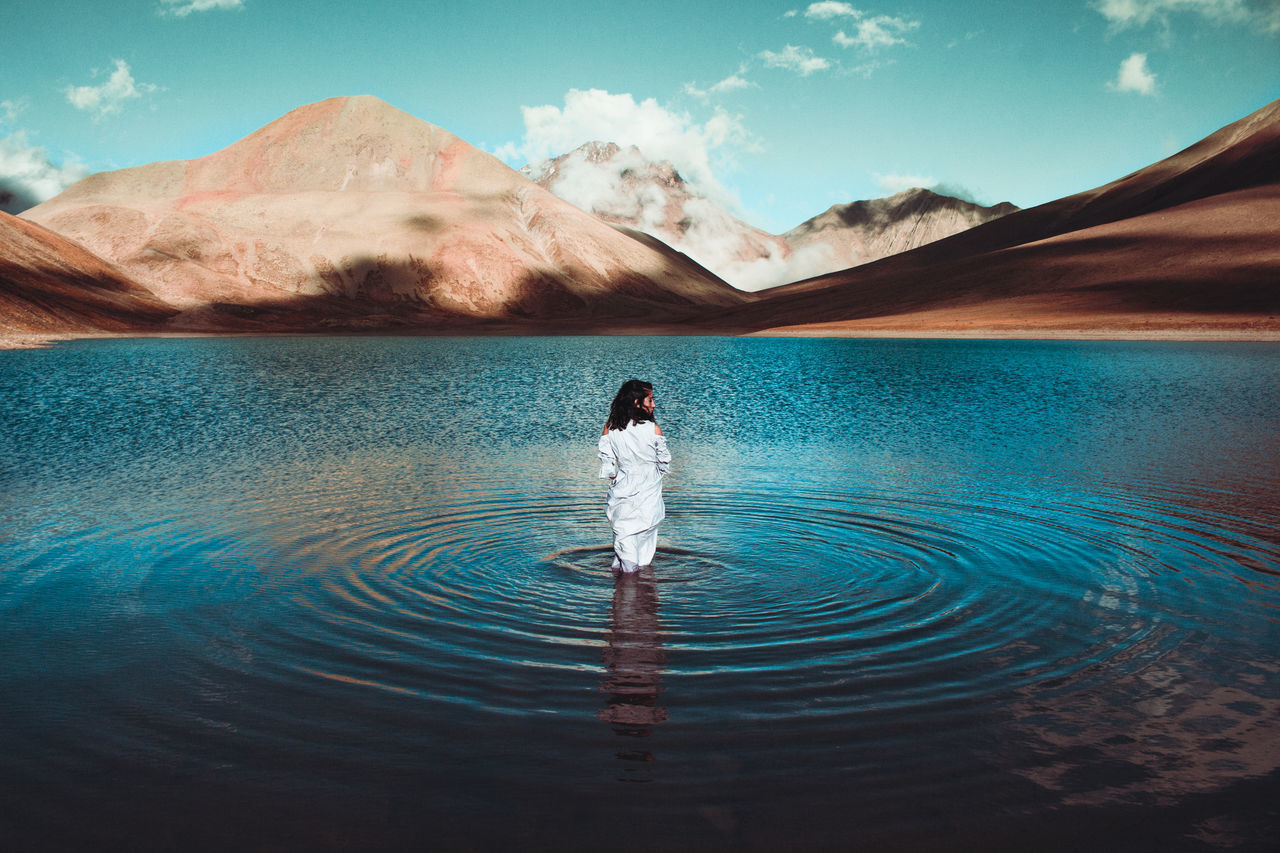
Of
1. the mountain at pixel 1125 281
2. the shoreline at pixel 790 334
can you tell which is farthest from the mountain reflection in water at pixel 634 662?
the mountain at pixel 1125 281

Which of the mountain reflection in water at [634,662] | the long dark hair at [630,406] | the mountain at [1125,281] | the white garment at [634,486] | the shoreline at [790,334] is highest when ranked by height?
the mountain at [1125,281]

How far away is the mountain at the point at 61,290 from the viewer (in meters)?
106

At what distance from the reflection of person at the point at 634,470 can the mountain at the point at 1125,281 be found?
103407 millimetres

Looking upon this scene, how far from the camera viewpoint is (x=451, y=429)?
26.3 m

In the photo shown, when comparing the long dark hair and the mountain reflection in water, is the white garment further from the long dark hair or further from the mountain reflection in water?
the mountain reflection in water

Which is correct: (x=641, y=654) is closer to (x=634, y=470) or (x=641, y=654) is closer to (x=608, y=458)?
(x=634, y=470)

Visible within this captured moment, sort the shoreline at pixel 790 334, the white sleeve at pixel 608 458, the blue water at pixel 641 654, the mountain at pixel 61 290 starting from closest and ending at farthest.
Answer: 1. the blue water at pixel 641 654
2. the white sleeve at pixel 608 458
3. the shoreline at pixel 790 334
4. the mountain at pixel 61 290

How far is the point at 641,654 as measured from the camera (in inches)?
326

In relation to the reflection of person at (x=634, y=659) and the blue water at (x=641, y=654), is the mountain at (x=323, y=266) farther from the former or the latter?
the reflection of person at (x=634, y=659)

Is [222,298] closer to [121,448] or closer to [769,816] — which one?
[121,448]

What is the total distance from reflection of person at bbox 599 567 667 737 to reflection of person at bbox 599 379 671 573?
1.31ft

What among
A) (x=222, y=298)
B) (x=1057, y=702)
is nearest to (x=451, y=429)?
(x=1057, y=702)

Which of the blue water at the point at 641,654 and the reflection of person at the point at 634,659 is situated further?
the reflection of person at the point at 634,659

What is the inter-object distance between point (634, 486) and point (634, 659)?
8.96 ft
